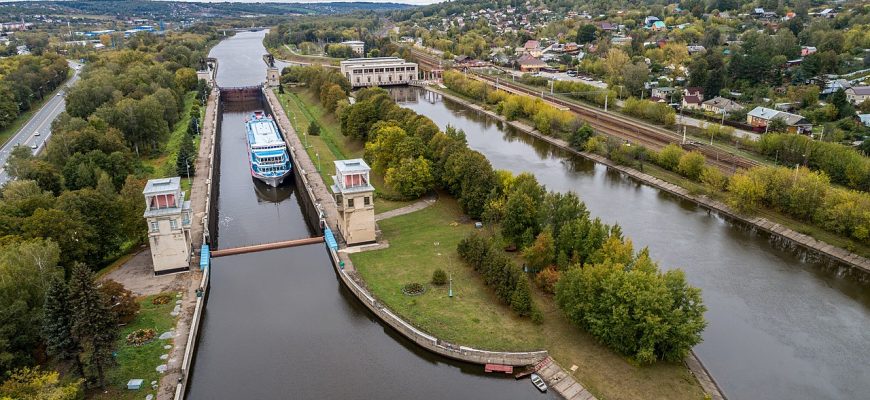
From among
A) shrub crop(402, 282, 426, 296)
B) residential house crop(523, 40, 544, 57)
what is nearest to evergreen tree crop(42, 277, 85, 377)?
shrub crop(402, 282, 426, 296)

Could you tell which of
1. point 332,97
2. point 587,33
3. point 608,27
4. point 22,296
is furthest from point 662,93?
point 22,296

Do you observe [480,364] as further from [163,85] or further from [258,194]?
[163,85]

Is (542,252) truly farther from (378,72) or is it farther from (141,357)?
(378,72)

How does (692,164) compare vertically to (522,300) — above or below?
above

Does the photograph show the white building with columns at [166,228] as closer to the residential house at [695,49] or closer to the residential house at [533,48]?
the residential house at [695,49]

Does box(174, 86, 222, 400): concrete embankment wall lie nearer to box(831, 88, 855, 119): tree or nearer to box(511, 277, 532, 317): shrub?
box(511, 277, 532, 317): shrub

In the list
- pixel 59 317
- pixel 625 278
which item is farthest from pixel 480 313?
pixel 59 317
